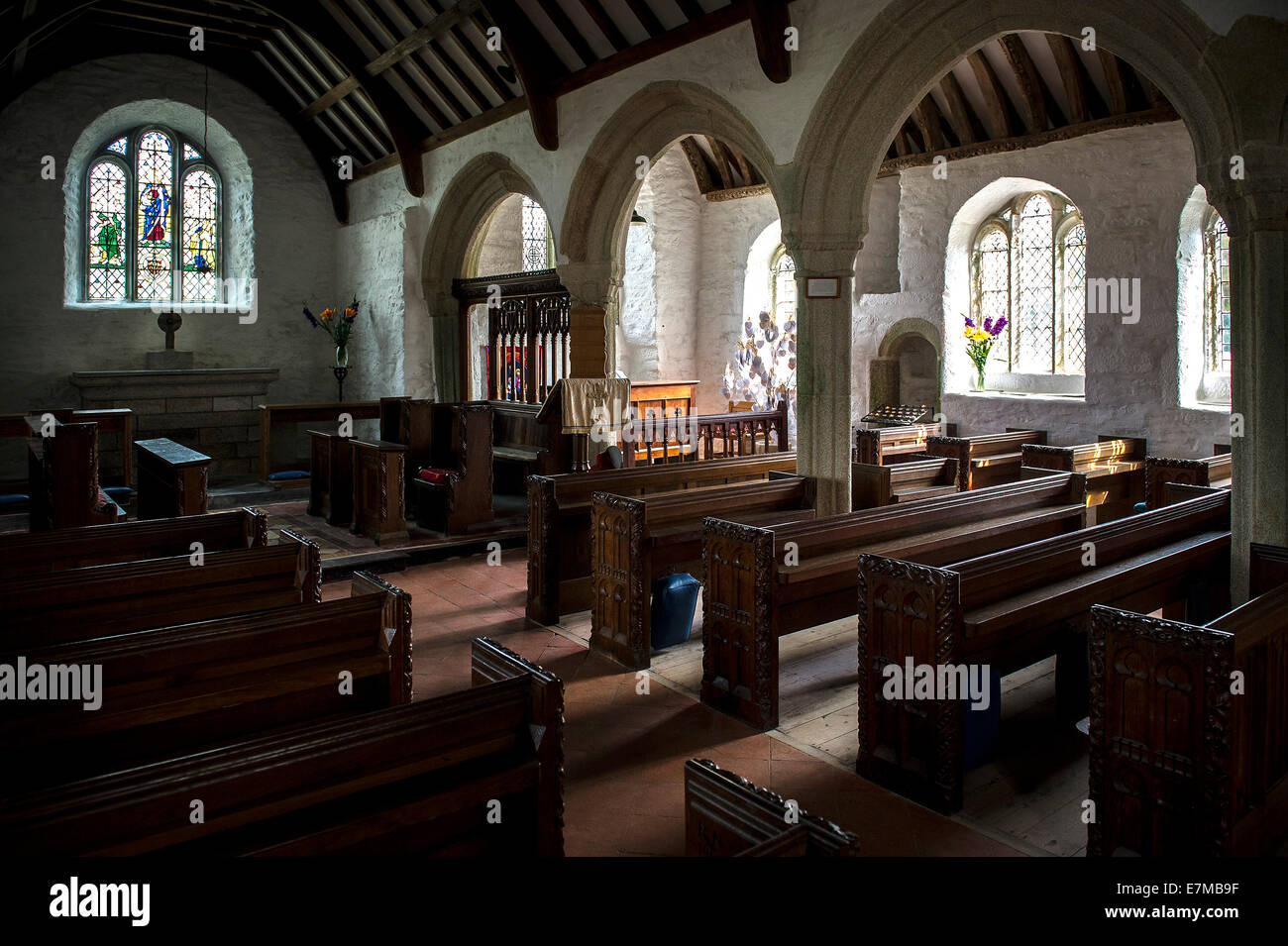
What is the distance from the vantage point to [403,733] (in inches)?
83.2

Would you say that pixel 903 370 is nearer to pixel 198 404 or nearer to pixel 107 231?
pixel 198 404

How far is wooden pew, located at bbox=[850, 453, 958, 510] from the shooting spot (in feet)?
23.2

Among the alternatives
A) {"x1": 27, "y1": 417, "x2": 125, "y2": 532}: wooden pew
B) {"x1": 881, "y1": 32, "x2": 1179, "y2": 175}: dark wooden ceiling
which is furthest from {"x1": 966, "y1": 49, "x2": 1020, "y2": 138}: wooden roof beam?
{"x1": 27, "y1": 417, "x2": 125, "y2": 532}: wooden pew

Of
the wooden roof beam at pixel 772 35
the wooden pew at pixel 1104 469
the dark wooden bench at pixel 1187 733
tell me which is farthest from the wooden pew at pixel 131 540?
the wooden pew at pixel 1104 469

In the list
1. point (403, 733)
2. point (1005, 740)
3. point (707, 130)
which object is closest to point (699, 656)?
point (1005, 740)

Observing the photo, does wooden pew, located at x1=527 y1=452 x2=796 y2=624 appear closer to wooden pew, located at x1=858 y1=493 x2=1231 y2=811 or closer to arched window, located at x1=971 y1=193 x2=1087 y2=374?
wooden pew, located at x1=858 y1=493 x2=1231 y2=811

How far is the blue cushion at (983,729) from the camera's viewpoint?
3.81 metres

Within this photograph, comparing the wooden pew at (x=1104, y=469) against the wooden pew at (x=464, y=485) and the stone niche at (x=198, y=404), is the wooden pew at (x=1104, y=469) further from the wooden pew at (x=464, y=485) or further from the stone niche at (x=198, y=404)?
the stone niche at (x=198, y=404)

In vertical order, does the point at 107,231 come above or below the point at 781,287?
above

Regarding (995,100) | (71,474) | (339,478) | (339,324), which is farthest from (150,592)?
(339,324)

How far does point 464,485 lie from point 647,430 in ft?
7.71

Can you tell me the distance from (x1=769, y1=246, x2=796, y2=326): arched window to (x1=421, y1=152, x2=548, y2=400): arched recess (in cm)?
399

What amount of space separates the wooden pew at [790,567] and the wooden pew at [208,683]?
1.88m

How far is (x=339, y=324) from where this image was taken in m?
13.8
